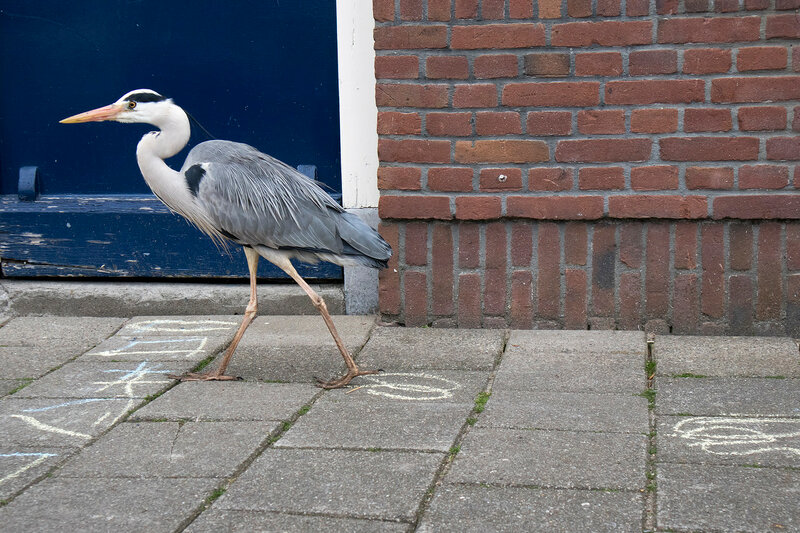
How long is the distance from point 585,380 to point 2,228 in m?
3.66

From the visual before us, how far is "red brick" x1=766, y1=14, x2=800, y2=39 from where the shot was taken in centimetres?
457

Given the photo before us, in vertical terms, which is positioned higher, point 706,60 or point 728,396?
point 706,60

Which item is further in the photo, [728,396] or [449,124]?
[449,124]

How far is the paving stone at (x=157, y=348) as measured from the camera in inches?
185

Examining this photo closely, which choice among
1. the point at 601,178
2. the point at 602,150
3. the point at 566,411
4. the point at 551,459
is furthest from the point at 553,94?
the point at 551,459

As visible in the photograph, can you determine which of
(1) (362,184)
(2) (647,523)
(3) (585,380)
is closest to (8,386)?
(1) (362,184)

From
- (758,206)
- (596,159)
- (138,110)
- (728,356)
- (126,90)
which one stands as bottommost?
(728,356)

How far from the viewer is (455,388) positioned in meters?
4.10

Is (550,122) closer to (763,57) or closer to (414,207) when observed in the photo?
(414,207)

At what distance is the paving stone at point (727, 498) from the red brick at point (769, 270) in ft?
6.30

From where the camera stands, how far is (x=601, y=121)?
4809mm

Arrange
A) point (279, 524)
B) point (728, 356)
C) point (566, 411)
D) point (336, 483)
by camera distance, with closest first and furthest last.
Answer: point (279, 524) < point (336, 483) < point (566, 411) < point (728, 356)

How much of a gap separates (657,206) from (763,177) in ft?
1.76

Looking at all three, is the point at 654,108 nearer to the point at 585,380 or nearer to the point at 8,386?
the point at 585,380
